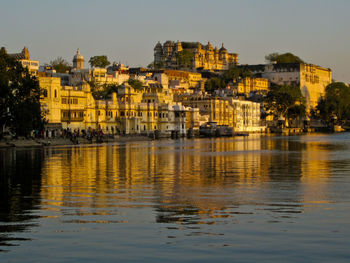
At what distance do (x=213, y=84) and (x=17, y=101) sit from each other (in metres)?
130

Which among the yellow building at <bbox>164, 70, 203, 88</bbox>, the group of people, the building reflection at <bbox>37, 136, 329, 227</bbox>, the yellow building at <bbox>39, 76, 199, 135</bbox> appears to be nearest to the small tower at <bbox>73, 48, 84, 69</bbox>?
the yellow building at <bbox>39, 76, 199, 135</bbox>

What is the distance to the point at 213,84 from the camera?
194 meters

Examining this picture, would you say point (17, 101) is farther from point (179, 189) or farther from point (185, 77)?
point (185, 77)

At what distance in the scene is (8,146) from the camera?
69062mm

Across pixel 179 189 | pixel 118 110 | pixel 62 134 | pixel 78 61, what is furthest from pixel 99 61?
pixel 179 189

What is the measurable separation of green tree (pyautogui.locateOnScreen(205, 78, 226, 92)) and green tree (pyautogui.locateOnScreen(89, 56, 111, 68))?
3298cm

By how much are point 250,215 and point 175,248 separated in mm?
4467

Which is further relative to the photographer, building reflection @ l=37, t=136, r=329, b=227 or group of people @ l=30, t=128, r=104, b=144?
group of people @ l=30, t=128, r=104, b=144

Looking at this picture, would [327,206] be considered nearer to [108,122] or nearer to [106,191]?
[106,191]

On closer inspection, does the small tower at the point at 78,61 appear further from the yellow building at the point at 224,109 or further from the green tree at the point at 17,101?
the green tree at the point at 17,101

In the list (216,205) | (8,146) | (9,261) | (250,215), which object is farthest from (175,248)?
(8,146)

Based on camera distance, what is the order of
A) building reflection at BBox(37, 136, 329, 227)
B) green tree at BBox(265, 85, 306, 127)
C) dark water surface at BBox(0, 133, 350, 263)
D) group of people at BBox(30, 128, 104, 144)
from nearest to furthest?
dark water surface at BBox(0, 133, 350, 263) → building reflection at BBox(37, 136, 329, 227) → group of people at BBox(30, 128, 104, 144) → green tree at BBox(265, 85, 306, 127)

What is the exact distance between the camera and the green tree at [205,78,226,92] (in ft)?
628

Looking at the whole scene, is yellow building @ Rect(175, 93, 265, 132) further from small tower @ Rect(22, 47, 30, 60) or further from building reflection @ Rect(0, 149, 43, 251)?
building reflection @ Rect(0, 149, 43, 251)
